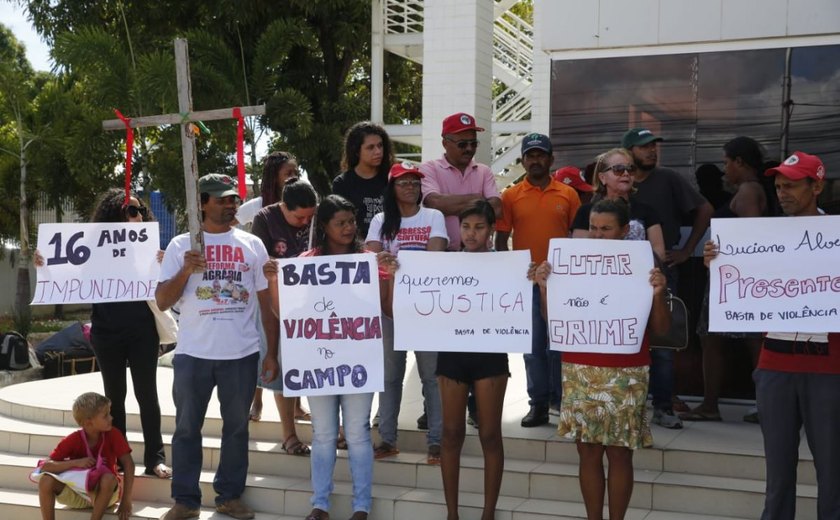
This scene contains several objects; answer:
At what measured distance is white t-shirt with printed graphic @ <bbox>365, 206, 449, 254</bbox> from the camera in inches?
240

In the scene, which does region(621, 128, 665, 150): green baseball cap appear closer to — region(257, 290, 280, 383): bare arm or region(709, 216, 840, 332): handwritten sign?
region(709, 216, 840, 332): handwritten sign

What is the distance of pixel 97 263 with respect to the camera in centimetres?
645

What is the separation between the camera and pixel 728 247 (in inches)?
201

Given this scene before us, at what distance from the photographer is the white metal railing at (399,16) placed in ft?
65.3

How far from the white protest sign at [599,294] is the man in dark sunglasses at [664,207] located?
63.4 inches

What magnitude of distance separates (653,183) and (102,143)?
14.7 m

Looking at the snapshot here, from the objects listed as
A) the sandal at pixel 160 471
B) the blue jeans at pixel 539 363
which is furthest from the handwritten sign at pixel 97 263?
the blue jeans at pixel 539 363

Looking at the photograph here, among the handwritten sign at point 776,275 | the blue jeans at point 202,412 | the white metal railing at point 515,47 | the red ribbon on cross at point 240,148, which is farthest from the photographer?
the white metal railing at point 515,47

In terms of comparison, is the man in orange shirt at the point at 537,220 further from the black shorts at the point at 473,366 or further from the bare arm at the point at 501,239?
the black shorts at the point at 473,366

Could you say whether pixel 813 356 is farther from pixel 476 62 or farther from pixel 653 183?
pixel 476 62

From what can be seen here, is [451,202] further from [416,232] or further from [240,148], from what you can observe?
[240,148]

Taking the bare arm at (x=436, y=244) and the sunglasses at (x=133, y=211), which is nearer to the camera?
the bare arm at (x=436, y=244)

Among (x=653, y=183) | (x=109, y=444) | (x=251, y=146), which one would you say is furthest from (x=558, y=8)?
(x=251, y=146)

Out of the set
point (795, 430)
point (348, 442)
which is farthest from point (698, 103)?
point (348, 442)
